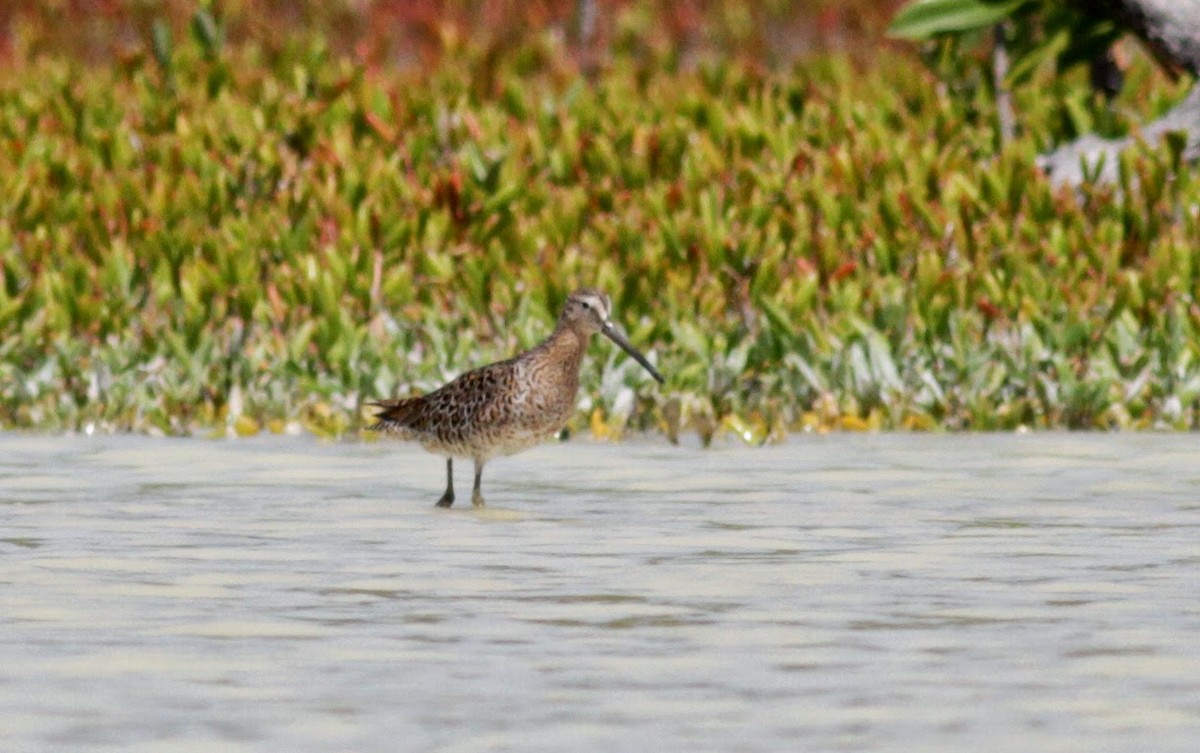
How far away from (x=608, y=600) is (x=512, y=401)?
2.76m

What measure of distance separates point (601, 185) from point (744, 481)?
647cm

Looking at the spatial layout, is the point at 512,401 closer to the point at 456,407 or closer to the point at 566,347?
the point at 456,407

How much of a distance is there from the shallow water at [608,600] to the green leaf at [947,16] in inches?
245

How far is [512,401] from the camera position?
10.8 meters

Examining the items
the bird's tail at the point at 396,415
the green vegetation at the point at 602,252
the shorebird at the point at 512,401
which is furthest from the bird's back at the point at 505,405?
the green vegetation at the point at 602,252

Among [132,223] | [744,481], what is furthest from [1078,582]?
[132,223]

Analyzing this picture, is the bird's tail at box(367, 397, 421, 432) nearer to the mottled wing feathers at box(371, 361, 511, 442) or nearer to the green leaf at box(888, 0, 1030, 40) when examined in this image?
the mottled wing feathers at box(371, 361, 511, 442)

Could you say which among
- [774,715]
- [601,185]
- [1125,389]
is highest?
[601,185]

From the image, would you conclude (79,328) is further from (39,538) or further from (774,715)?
(774,715)

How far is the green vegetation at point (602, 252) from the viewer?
13453 mm

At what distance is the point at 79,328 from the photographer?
1459 centimetres

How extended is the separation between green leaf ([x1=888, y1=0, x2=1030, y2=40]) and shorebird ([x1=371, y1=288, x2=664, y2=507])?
24.2 ft

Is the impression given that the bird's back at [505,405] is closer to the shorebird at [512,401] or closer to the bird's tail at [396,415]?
the shorebird at [512,401]

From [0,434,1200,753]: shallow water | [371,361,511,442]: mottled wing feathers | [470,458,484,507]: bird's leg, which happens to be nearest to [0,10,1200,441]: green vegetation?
[0,434,1200,753]: shallow water
